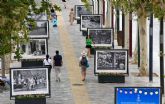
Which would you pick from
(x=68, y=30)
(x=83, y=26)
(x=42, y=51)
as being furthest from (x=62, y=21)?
(x=42, y=51)

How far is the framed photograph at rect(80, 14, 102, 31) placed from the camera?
41094 millimetres

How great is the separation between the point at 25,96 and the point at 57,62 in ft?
15.9

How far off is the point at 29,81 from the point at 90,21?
800 inches

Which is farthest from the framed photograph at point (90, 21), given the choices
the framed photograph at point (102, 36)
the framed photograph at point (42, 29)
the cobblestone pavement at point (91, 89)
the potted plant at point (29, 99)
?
the potted plant at point (29, 99)

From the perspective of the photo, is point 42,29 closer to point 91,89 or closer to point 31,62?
point 31,62

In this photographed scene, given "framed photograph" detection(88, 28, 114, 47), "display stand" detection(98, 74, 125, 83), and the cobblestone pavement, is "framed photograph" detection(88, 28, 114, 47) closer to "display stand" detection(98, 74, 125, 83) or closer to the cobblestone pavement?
the cobblestone pavement

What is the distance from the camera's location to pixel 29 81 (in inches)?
851

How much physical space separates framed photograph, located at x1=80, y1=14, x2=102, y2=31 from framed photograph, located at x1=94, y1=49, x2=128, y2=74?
1421 centimetres

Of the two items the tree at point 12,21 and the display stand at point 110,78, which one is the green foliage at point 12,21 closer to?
the tree at point 12,21

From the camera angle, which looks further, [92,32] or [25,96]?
[92,32]

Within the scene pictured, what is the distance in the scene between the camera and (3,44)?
13172 millimetres

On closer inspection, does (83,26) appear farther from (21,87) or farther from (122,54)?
(21,87)

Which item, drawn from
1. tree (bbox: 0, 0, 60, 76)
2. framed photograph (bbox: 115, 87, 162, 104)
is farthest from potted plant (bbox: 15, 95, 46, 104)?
tree (bbox: 0, 0, 60, 76)

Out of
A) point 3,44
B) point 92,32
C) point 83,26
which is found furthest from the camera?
point 83,26
